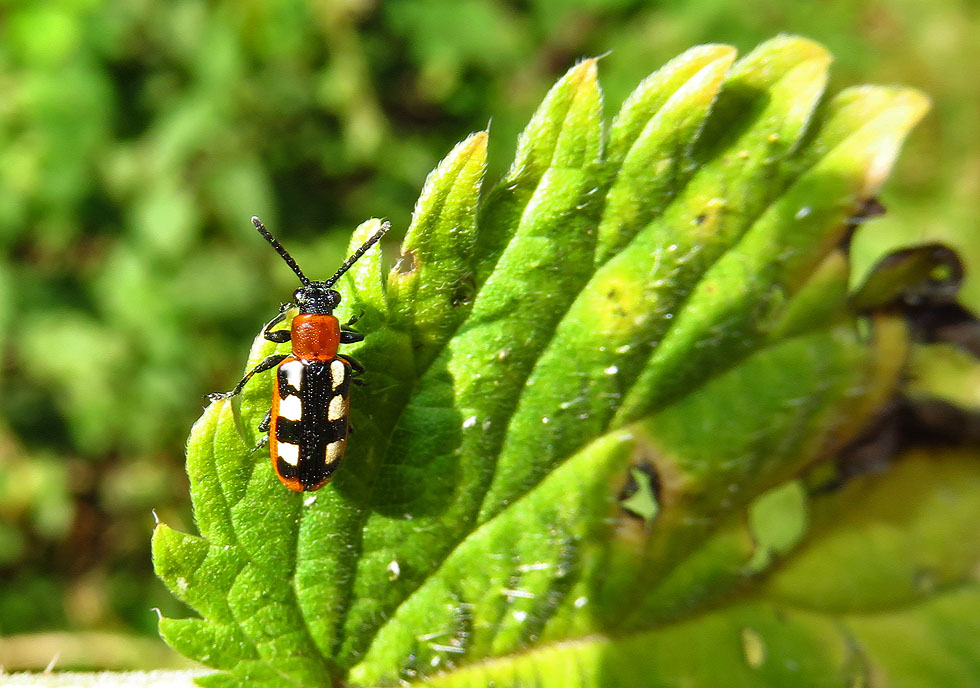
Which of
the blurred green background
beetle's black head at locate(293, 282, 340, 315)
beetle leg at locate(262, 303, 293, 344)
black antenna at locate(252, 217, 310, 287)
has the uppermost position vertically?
the blurred green background

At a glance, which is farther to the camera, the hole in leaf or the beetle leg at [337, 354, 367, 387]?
the hole in leaf

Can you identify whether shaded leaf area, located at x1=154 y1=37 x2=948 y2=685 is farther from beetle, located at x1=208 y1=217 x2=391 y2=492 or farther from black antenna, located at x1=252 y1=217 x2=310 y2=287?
black antenna, located at x1=252 y1=217 x2=310 y2=287

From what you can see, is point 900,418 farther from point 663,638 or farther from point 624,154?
point 624,154

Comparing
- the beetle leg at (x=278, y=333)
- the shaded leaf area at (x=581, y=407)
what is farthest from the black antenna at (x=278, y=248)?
the shaded leaf area at (x=581, y=407)

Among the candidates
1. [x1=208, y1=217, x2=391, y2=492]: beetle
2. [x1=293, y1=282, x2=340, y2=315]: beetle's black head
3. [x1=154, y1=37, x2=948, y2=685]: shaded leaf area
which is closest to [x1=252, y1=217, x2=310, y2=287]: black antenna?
[x1=293, y1=282, x2=340, y2=315]: beetle's black head

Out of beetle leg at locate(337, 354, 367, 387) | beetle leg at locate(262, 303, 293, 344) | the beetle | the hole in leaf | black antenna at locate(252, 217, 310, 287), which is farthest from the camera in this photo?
black antenna at locate(252, 217, 310, 287)

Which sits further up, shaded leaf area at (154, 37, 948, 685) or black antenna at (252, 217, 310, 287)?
black antenna at (252, 217, 310, 287)

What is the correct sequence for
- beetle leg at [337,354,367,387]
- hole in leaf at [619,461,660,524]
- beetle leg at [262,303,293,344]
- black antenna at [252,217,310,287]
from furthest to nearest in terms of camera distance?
black antenna at [252,217,310,287], hole in leaf at [619,461,660,524], beetle leg at [262,303,293,344], beetle leg at [337,354,367,387]
